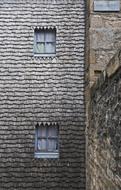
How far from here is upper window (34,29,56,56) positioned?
413 inches

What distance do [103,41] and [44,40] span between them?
2.22 metres

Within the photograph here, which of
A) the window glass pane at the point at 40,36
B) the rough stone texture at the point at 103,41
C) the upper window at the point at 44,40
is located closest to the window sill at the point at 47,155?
the rough stone texture at the point at 103,41

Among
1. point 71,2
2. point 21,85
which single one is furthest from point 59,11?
point 21,85

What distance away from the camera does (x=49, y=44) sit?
34.6 ft

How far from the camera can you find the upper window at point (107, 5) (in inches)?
365

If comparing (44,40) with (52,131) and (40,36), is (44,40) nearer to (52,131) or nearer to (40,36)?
(40,36)

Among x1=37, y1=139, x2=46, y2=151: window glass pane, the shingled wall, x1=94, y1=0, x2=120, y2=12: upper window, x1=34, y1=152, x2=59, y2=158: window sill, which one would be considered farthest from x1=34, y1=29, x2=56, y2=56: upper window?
x1=34, y1=152, x2=59, y2=158: window sill

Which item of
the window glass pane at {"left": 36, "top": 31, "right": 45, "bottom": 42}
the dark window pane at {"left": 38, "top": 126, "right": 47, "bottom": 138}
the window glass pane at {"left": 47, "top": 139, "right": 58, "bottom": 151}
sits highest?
the window glass pane at {"left": 36, "top": 31, "right": 45, "bottom": 42}

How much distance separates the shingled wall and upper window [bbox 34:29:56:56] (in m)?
0.23

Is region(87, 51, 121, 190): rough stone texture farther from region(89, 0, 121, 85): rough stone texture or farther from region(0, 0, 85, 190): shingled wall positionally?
region(0, 0, 85, 190): shingled wall

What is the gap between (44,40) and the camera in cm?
1056

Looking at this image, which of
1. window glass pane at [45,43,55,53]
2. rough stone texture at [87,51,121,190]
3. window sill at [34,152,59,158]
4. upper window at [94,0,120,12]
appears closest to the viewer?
rough stone texture at [87,51,121,190]

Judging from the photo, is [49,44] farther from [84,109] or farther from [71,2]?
[84,109]

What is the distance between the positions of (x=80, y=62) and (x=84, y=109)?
137 cm
